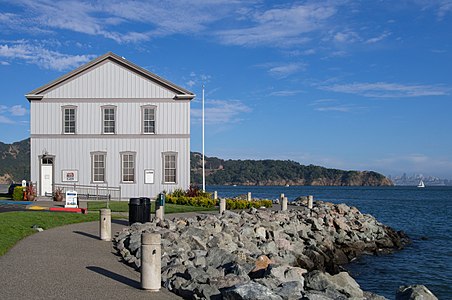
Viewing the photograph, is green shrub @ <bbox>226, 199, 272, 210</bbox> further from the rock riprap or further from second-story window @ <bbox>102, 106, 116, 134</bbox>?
second-story window @ <bbox>102, 106, 116, 134</bbox>

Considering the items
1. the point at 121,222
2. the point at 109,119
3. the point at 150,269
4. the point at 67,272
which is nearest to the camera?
the point at 150,269

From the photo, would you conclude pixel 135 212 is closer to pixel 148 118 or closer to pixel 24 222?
pixel 24 222

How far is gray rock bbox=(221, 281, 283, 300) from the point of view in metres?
8.68

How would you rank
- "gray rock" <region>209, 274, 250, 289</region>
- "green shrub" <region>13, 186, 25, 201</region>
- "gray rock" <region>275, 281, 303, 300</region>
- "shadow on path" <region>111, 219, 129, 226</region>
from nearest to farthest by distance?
"gray rock" <region>275, 281, 303, 300</region>, "gray rock" <region>209, 274, 250, 289</region>, "shadow on path" <region>111, 219, 129, 226</region>, "green shrub" <region>13, 186, 25, 201</region>

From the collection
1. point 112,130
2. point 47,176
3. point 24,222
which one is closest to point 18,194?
point 47,176

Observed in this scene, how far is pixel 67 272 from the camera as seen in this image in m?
11.1

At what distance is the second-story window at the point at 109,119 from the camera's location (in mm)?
35750

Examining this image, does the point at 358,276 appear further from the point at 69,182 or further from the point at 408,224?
the point at 408,224

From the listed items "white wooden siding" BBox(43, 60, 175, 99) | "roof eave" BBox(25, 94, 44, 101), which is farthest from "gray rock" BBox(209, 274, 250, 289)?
"roof eave" BBox(25, 94, 44, 101)

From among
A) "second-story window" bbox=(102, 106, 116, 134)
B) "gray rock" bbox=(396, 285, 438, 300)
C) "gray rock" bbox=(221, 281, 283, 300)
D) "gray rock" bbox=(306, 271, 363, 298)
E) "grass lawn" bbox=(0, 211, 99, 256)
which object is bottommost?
"gray rock" bbox=(396, 285, 438, 300)

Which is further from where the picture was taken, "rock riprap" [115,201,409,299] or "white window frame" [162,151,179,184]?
"white window frame" [162,151,179,184]

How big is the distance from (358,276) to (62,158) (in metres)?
23.0

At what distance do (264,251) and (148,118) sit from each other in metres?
20.1

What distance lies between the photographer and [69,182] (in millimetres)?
35688
